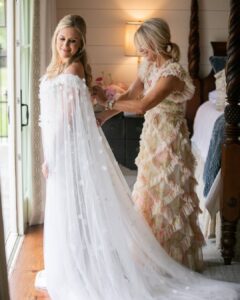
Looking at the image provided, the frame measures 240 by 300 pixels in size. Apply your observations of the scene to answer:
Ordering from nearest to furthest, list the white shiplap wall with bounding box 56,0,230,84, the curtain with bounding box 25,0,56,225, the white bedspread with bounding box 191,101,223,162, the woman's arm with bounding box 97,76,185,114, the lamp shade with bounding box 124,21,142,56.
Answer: the woman's arm with bounding box 97,76,185,114 → the curtain with bounding box 25,0,56,225 → the white bedspread with bounding box 191,101,223,162 → the lamp shade with bounding box 124,21,142,56 → the white shiplap wall with bounding box 56,0,230,84

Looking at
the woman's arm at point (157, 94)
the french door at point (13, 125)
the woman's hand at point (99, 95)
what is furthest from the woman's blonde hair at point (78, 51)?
the french door at point (13, 125)

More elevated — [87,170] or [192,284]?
[87,170]

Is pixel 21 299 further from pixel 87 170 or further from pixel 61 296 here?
pixel 87 170

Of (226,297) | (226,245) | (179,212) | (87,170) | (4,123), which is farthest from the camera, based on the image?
(4,123)

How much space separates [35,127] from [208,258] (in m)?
1.47

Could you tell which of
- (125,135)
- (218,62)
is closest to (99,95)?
(125,135)

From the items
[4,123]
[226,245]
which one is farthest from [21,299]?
[4,123]

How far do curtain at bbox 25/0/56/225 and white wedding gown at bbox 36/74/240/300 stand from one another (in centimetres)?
100

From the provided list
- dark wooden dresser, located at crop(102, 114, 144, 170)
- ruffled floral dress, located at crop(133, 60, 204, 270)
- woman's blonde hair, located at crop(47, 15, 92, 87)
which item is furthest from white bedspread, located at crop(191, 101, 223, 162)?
woman's blonde hair, located at crop(47, 15, 92, 87)

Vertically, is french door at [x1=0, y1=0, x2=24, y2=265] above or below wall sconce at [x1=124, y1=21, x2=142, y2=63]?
below

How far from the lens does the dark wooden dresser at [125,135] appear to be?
14.6ft

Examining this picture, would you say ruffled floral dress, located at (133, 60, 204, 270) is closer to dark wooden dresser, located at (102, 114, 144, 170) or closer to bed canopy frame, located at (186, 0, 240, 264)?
bed canopy frame, located at (186, 0, 240, 264)

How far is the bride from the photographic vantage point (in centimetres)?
219

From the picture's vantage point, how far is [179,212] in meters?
2.66
